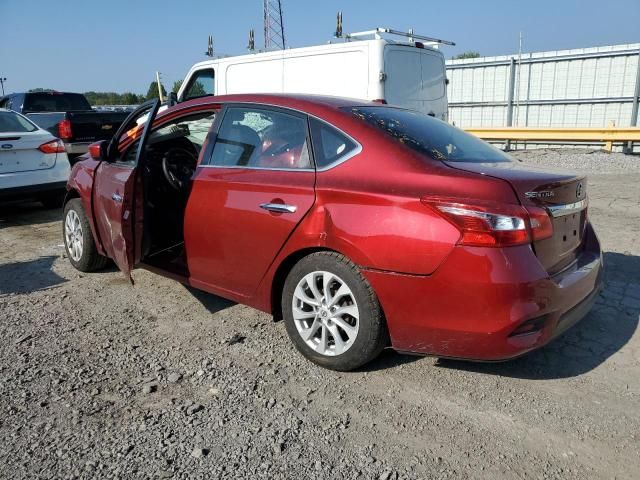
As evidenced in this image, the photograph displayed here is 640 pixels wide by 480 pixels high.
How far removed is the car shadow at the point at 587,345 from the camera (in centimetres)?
322

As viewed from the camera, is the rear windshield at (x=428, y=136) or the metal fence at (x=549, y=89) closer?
the rear windshield at (x=428, y=136)

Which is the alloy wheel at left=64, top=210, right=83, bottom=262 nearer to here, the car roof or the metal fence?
the car roof

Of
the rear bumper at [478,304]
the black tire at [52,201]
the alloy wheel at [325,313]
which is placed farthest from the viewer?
the black tire at [52,201]

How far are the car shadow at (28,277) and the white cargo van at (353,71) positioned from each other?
5.07 meters

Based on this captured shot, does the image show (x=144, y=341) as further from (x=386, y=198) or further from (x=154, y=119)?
(x=386, y=198)

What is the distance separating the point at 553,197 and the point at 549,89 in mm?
15635

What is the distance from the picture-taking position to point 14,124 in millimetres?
7844

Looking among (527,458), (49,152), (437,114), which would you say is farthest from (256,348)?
(437,114)

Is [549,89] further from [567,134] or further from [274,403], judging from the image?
[274,403]

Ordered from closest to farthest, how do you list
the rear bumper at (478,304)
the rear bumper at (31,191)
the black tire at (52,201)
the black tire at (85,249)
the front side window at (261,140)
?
1. the rear bumper at (478,304)
2. the front side window at (261,140)
3. the black tire at (85,249)
4. the rear bumper at (31,191)
5. the black tire at (52,201)

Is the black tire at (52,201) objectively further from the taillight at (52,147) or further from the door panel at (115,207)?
the door panel at (115,207)

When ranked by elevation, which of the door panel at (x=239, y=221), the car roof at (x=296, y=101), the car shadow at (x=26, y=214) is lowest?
the car shadow at (x=26, y=214)

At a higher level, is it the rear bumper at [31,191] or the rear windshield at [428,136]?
the rear windshield at [428,136]

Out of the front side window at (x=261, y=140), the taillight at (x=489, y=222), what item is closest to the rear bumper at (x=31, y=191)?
the front side window at (x=261, y=140)
